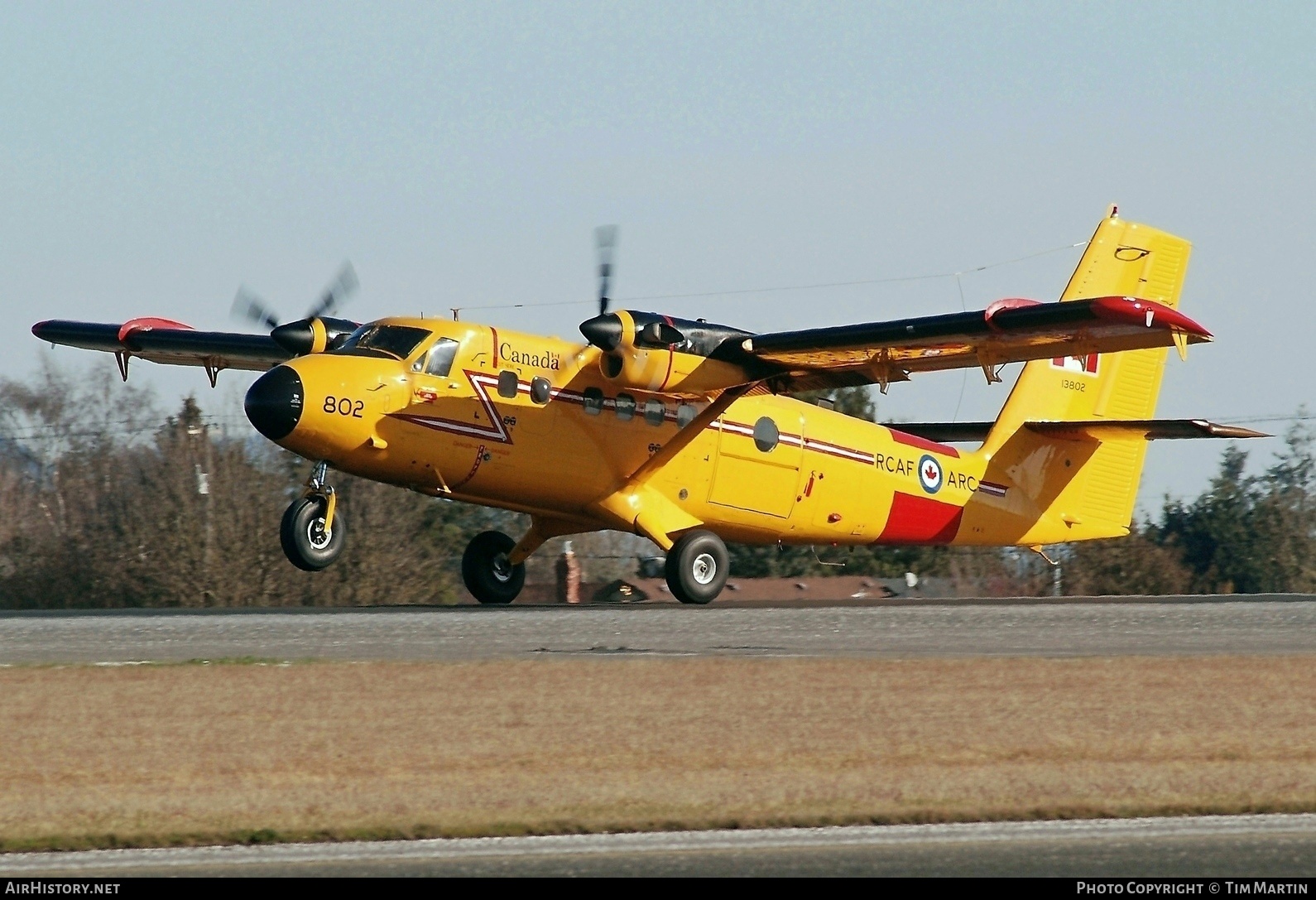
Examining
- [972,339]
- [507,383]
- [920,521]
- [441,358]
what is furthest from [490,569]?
[972,339]

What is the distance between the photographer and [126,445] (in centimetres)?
5616

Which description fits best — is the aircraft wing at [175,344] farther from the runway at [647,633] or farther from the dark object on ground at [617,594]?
the dark object on ground at [617,594]

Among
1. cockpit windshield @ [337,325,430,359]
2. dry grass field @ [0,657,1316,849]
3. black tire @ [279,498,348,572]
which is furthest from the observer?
cockpit windshield @ [337,325,430,359]

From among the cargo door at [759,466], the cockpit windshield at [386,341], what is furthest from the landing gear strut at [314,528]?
the cargo door at [759,466]

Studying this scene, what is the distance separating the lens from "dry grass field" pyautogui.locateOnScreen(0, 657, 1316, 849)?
9812mm

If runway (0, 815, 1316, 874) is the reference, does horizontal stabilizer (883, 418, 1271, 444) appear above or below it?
above

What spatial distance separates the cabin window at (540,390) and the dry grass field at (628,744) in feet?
22.7

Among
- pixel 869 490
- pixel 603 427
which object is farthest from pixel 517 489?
pixel 869 490

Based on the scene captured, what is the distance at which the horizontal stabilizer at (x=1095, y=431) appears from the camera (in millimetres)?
23609

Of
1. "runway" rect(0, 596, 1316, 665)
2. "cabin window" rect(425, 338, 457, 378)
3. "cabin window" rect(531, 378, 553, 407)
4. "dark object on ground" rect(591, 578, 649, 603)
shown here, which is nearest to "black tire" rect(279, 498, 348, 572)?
"runway" rect(0, 596, 1316, 665)

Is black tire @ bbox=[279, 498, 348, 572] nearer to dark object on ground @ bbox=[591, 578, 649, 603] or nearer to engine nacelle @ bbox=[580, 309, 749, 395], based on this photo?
engine nacelle @ bbox=[580, 309, 749, 395]

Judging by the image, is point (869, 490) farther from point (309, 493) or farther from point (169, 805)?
point (169, 805)

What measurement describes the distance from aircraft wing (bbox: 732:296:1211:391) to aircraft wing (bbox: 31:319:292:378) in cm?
799

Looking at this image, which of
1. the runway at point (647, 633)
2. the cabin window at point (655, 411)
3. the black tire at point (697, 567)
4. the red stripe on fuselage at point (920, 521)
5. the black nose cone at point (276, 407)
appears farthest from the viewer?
the red stripe on fuselage at point (920, 521)
